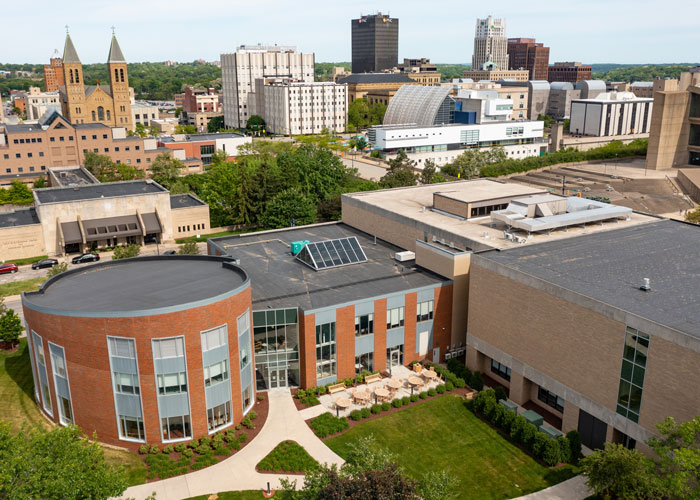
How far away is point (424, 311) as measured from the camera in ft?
153

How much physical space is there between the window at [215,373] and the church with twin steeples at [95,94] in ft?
408

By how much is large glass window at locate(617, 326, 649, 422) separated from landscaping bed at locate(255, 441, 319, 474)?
18.5m

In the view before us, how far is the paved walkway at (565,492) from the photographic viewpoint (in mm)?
32219

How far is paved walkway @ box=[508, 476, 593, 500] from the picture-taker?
3222 cm

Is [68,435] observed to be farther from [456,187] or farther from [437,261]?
[456,187]

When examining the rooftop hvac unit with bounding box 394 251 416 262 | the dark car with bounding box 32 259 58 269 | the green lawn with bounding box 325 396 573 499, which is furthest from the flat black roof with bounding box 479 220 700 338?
the dark car with bounding box 32 259 58 269

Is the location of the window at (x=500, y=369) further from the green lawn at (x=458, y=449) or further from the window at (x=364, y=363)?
the window at (x=364, y=363)

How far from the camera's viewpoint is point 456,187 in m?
66.2

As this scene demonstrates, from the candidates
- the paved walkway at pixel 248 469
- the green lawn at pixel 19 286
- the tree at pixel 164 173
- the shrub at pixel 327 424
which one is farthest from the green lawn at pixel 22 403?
the tree at pixel 164 173

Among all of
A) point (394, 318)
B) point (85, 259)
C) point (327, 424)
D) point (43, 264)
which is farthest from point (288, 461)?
point (43, 264)

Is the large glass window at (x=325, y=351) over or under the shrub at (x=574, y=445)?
over

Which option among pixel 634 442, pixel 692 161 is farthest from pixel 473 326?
pixel 692 161

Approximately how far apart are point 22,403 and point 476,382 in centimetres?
3317

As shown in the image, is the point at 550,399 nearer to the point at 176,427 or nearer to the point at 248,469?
the point at 248,469
